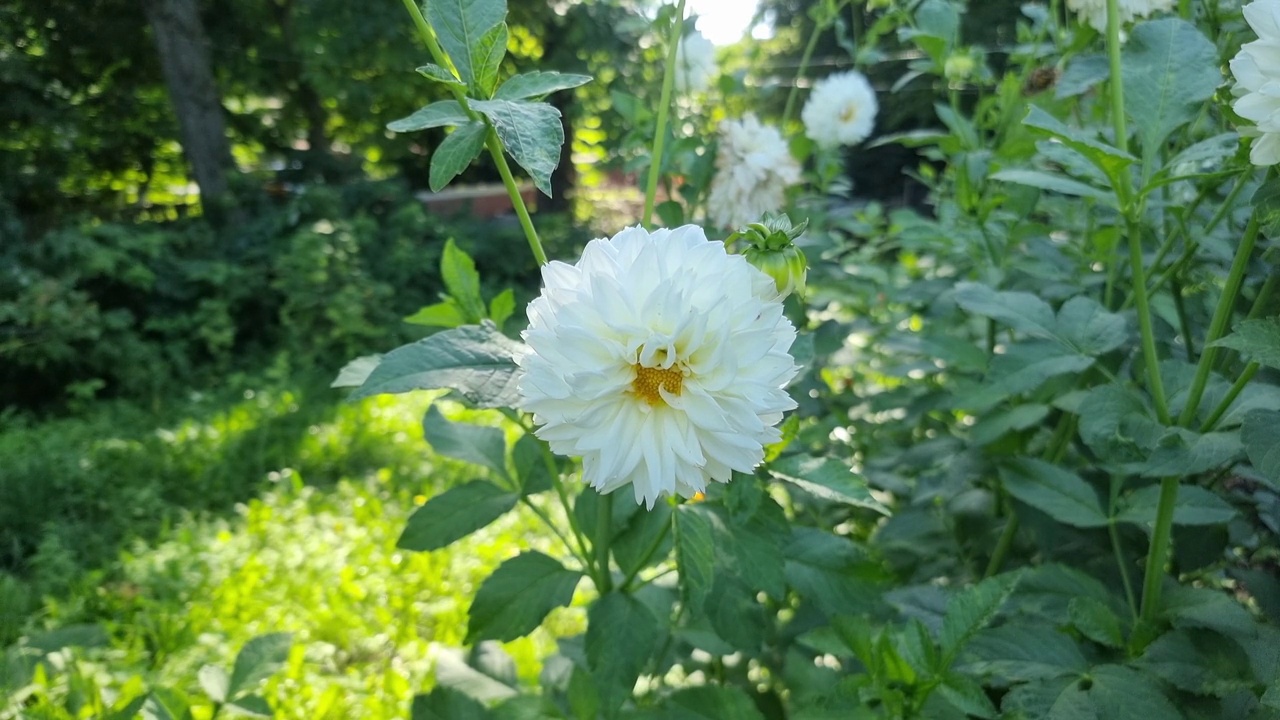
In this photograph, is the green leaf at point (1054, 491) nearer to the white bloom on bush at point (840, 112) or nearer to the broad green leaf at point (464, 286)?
the broad green leaf at point (464, 286)

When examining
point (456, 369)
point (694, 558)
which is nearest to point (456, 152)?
point (456, 369)

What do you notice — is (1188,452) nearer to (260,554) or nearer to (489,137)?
(489,137)

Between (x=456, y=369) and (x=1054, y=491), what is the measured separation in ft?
2.58

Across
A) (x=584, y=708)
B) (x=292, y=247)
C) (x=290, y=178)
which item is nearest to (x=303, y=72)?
(x=290, y=178)

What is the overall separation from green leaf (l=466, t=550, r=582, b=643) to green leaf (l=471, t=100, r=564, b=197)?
52cm

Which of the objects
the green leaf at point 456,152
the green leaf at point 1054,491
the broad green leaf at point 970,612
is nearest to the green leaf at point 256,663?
the green leaf at point 456,152

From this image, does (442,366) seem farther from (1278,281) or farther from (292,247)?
Result: (292,247)

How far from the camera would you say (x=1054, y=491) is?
1.08 meters

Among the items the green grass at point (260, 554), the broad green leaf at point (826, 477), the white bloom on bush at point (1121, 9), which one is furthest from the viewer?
the green grass at point (260, 554)

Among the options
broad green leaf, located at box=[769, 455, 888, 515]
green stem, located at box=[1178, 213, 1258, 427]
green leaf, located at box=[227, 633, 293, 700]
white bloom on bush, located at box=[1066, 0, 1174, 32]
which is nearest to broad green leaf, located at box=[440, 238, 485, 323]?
broad green leaf, located at box=[769, 455, 888, 515]

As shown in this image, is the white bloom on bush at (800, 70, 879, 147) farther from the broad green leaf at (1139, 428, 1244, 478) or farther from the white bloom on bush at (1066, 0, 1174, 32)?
the broad green leaf at (1139, 428, 1244, 478)

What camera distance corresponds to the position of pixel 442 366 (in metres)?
0.73

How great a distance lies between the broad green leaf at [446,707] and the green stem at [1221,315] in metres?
0.89

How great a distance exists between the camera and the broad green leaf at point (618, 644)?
89cm
